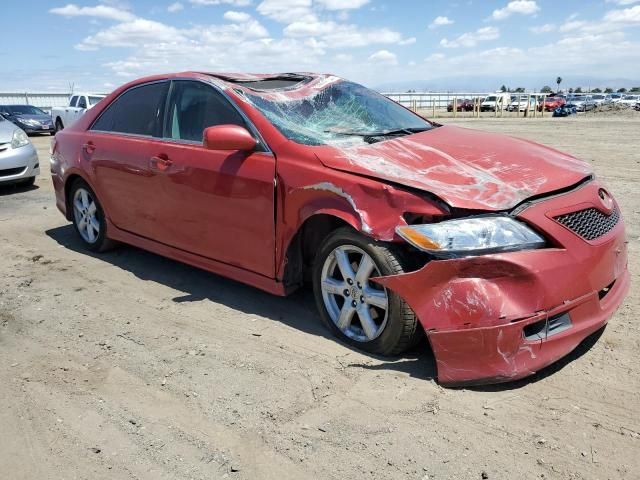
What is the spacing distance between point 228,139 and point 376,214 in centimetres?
117

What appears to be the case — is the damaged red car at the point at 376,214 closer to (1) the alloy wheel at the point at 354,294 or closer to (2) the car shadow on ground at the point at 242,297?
(1) the alloy wheel at the point at 354,294

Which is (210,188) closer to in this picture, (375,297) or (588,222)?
(375,297)

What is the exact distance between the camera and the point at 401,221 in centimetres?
293

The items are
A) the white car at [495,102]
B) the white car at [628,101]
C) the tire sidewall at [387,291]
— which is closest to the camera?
the tire sidewall at [387,291]

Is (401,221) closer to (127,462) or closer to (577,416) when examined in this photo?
(577,416)

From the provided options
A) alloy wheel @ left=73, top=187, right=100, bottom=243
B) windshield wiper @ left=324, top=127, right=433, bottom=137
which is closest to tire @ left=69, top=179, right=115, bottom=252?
alloy wheel @ left=73, top=187, right=100, bottom=243

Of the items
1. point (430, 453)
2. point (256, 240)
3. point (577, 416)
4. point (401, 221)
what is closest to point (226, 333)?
point (256, 240)

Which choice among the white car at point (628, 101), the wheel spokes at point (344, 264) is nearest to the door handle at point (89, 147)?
the wheel spokes at point (344, 264)

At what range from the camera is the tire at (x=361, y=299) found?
119 inches

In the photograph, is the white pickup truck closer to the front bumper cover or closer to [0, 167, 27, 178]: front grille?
the front bumper cover

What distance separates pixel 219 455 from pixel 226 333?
1.27 m

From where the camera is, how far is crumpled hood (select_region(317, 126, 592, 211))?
9.53ft

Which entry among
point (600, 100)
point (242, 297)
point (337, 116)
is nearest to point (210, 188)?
point (242, 297)

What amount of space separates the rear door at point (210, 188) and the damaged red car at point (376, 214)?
0.01m
